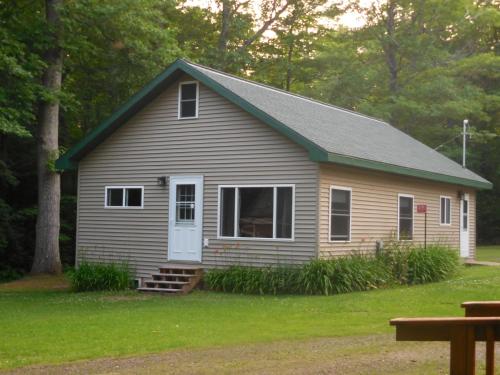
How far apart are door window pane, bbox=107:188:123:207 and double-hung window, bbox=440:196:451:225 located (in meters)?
10.1

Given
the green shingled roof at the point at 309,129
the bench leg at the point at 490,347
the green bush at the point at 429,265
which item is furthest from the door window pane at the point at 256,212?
the bench leg at the point at 490,347

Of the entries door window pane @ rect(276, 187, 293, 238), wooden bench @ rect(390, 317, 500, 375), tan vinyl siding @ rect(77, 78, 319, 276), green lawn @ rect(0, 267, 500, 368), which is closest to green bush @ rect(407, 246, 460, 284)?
green lawn @ rect(0, 267, 500, 368)

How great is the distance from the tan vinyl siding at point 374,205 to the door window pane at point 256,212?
1.33 m

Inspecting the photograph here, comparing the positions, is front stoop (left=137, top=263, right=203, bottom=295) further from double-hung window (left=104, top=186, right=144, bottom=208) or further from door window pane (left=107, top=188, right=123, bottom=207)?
door window pane (left=107, top=188, right=123, bottom=207)

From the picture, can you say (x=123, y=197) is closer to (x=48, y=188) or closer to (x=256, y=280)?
(x=48, y=188)

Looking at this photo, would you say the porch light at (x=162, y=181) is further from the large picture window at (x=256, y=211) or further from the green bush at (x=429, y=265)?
the green bush at (x=429, y=265)

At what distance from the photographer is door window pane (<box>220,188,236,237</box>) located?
58.5 feet

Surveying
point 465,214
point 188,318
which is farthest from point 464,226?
point 188,318

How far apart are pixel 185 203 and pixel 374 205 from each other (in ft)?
15.9

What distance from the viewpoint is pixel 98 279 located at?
18328mm

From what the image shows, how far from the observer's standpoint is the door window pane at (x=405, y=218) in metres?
20.4

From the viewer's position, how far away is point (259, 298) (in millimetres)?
15539

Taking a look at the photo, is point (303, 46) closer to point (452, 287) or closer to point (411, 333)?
point (452, 287)

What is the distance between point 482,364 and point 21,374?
16.6 ft
